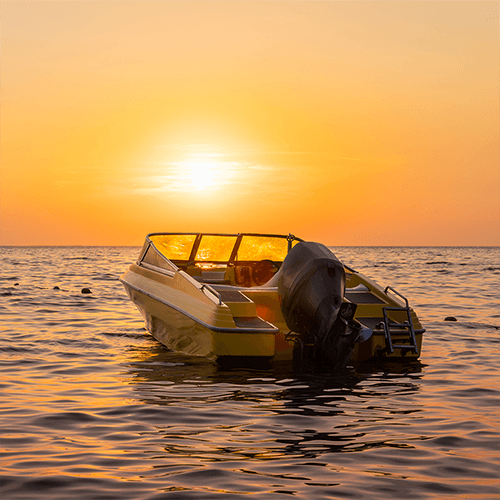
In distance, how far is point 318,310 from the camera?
8539mm

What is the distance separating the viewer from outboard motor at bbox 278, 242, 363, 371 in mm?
8406

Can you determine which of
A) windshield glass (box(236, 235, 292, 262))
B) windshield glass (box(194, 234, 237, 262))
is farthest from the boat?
windshield glass (box(236, 235, 292, 262))

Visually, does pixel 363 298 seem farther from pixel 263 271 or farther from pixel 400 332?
pixel 263 271

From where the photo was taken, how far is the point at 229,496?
4.49 metres

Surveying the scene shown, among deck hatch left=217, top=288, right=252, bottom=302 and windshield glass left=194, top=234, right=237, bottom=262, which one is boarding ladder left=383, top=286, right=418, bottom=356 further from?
windshield glass left=194, top=234, right=237, bottom=262

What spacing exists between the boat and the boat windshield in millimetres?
1576

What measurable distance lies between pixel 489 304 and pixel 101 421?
16218 mm

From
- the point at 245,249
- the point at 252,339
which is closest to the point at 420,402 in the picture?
the point at 252,339

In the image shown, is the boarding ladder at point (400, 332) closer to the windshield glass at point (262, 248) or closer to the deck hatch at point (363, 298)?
the deck hatch at point (363, 298)

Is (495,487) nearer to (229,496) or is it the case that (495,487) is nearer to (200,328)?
(229,496)

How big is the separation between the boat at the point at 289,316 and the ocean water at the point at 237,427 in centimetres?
32

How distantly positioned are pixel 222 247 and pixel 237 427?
790 cm

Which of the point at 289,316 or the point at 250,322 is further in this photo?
the point at 250,322

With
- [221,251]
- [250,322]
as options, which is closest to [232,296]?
[250,322]
